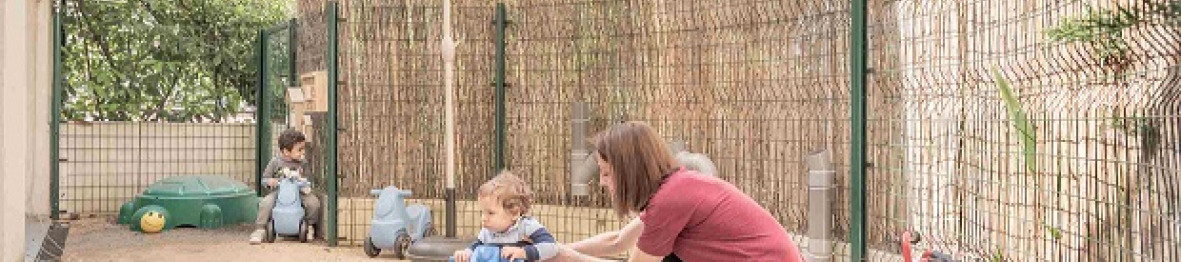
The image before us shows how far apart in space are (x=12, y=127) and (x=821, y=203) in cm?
363

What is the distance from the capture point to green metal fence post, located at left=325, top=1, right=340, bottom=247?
20.7 feet

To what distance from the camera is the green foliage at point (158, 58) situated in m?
8.47

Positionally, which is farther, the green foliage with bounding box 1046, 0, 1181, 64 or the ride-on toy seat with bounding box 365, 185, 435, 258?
the ride-on toy seat with bounding box 365, 185, 435, 258

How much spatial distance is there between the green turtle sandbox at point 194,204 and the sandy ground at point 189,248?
0.10 meters

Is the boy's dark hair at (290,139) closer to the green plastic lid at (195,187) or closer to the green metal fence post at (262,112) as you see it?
the green plastic lid at (195,187)

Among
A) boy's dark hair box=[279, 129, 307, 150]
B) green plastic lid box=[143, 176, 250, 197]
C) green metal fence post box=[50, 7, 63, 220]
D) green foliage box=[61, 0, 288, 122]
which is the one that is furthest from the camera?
green foliage box=[61, 0, 288, 122]

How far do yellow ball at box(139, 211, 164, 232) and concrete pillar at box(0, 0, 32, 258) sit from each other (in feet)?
6.69

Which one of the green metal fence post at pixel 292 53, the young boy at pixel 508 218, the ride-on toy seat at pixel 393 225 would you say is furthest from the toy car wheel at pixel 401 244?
the young boy at pixel 508 218

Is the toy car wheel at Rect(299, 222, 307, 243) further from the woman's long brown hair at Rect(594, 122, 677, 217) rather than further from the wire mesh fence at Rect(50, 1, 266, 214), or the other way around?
the woman's long brown hair at Rect(594, 122, 677, 217)

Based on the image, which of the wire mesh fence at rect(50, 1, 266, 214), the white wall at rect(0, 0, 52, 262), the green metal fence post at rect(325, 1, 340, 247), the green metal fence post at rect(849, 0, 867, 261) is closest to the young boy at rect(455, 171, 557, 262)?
the green metal fence post at rect(849, 0, 867, 261)

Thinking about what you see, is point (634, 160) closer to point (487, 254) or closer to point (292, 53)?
Result: point (487, 254)

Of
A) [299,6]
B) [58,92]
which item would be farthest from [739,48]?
[58,92]

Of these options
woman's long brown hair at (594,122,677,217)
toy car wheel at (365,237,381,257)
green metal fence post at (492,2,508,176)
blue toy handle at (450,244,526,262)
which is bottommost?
toy car wheel at (365,237,381,257)

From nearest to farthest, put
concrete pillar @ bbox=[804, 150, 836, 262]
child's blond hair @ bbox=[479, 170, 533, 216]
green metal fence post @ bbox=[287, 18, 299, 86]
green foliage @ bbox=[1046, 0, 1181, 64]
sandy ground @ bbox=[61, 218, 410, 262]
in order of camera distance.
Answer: green foliage @ bbox=[1046, 0, 1181, 64] < child's blond hair @ bbox=[479, 170, 533, 216] < concrete pillar @ bbox=[804, 150, 836, 262] < sandy ground @ bbox=[61, 218, 410, 262] < green metal fence post @ bbox=[287, 18, 299, 86]
